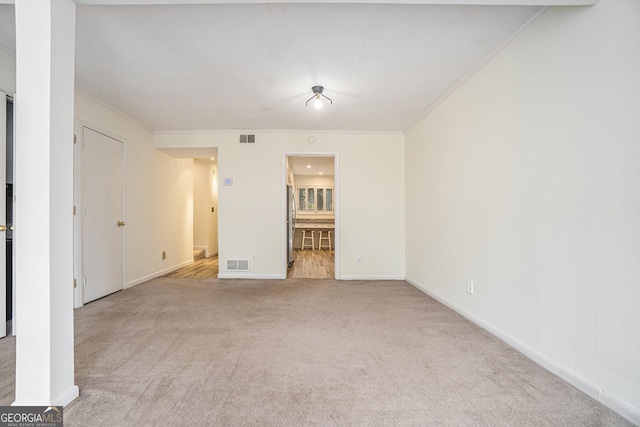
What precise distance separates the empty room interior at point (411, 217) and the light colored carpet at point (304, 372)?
0.02 meters

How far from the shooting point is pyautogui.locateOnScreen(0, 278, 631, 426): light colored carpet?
4.71ft

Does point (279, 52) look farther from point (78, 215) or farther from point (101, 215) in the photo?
point (101, 215)

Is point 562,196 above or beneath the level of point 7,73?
beneath

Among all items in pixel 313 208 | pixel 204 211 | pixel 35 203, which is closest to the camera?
pixel 35 203

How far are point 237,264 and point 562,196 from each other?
13.8 ft

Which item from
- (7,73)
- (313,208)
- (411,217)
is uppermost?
(7,73)

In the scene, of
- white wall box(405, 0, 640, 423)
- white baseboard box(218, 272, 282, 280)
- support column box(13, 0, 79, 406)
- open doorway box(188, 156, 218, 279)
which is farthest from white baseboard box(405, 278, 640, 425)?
open doorway box(188, 156, 218, 279)

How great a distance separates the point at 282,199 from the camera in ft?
15.2

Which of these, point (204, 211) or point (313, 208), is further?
point (313, 208)

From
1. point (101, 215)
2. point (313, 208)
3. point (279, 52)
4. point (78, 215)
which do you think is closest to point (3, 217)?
point (78, 215)

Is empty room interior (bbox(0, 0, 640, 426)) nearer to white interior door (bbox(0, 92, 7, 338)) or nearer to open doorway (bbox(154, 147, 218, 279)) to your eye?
white interior door (bbox(0, 92, 7, 338))

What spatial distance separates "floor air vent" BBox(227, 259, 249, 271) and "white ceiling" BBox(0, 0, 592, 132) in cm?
A: 235

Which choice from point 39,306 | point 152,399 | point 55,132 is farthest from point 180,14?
point 152,399

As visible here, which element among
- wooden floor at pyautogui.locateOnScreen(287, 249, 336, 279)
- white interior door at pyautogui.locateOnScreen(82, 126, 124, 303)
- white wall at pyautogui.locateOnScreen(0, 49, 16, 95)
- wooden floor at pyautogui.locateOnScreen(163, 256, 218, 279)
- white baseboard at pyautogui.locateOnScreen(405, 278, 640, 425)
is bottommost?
wooden floor at pyautogui.locateOnScreen(287, 249, 336, 279)
